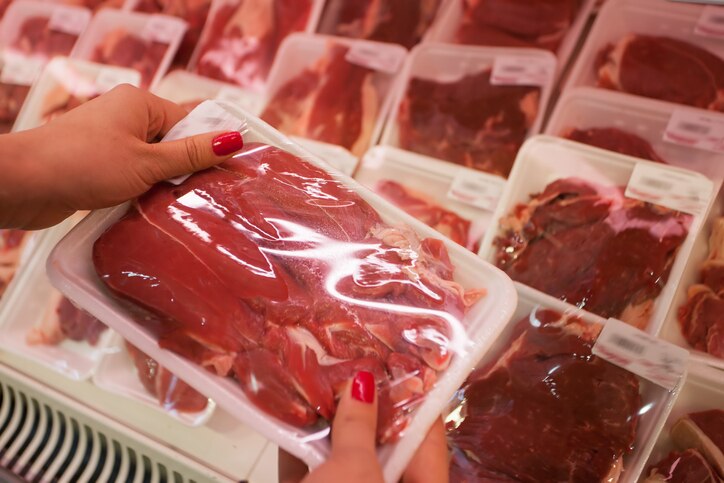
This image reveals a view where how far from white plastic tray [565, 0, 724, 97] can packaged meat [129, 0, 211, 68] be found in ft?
5.94

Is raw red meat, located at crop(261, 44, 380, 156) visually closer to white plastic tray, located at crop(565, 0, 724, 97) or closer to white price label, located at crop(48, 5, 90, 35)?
white plastic tray, located at crop(565, 0, 724, 97)

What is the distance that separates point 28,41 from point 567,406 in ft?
9.80

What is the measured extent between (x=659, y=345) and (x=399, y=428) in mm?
690

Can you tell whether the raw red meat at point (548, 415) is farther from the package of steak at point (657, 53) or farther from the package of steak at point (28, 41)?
the package of steak at point (28, 41)

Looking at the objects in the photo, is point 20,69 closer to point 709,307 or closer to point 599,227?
point 599,227

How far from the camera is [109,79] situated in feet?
8.38

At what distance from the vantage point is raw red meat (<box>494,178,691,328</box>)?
1.56 m

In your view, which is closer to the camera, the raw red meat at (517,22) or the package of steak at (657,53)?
the package of steak at (657,53)

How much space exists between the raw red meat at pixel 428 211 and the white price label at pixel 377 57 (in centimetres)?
52

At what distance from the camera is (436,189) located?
2.08m

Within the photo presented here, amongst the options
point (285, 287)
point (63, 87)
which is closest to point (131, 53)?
point (63, 87)

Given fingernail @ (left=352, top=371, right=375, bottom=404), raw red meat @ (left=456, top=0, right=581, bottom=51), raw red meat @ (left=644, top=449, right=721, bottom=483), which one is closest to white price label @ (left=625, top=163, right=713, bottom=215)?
raw red meat @ (left=644, top=449, right=721, bottom=483)

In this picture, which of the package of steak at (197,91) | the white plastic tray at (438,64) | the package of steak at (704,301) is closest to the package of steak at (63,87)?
the package of steak at (197,91)

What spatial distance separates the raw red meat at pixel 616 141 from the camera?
1844mm
